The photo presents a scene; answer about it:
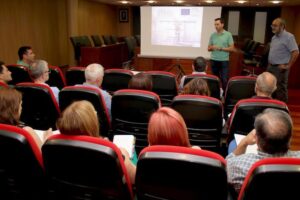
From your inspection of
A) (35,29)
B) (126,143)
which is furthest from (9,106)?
(35,29)

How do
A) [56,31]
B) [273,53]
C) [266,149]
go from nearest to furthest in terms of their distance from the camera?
[266,149], [273,53], [56,31]

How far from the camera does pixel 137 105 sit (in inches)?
96.7

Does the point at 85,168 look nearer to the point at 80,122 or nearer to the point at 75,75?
the point at 80,122

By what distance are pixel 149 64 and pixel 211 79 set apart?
4.17 metres

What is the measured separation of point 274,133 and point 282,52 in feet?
12.2

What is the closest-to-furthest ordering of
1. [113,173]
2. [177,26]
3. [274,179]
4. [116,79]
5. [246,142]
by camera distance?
[274,179] → [113,173] → [246,142] → [116,79] → [177,26]

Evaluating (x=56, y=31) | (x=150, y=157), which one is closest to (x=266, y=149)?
(x=150, y=157)

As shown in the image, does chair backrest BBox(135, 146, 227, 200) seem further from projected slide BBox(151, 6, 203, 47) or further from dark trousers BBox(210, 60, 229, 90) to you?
projected slide BBox(151, 6, 203, 47)

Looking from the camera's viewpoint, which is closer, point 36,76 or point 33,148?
point 33,148

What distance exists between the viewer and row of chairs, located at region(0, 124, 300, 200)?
3.74 ft

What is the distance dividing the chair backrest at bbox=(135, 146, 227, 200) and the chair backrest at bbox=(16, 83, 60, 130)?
1661 mm

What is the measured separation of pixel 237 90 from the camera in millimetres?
3443

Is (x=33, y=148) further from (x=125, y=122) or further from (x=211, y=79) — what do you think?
(x=211, y=79)

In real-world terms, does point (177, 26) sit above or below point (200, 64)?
above
